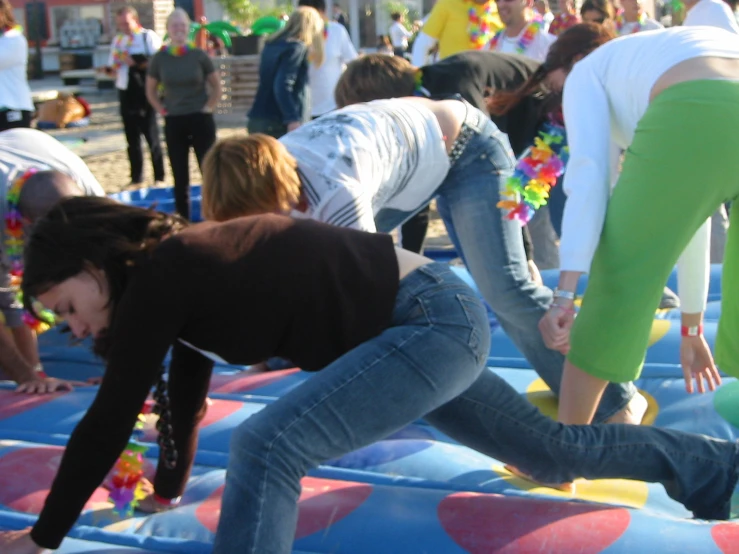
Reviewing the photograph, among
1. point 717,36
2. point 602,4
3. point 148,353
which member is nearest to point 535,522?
point 148,353

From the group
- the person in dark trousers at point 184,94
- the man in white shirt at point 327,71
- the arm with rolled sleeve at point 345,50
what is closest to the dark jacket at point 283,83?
the man in white shirt at point 327,71

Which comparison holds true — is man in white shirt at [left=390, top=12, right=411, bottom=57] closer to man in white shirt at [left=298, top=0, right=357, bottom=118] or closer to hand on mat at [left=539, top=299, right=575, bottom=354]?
man in white shirt at [left=298, top=0, right=357, bottom=118]

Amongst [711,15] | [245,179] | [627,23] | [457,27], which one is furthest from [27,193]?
[627,23]

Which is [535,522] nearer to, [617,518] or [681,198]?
[617,518]

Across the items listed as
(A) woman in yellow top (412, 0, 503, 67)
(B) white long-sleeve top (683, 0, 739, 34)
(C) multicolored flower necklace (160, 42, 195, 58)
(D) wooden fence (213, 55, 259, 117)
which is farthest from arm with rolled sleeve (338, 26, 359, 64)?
(D) wooden fence (213, 55, 259, 117)

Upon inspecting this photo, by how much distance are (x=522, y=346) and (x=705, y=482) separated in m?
0.83

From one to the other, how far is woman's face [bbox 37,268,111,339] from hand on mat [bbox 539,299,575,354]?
98 centimetres

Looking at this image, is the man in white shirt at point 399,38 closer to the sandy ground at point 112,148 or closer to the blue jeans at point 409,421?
the sandy ground at point 112,148

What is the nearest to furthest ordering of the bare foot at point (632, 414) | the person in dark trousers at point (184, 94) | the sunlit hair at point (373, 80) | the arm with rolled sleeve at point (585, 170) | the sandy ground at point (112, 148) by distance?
the arm with rolled sleeve at point (585, 170) < the bare foot at point (632, 414) < the sunlit hair at point (373, 80) < the person in dark trousers at point (184, 94) < the sandy ground at point (112, 148)

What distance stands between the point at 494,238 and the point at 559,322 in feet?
2.01

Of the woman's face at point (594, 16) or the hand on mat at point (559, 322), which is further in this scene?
the woman's face at point (594, 16)

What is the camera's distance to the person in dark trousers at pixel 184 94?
6359 millimetres

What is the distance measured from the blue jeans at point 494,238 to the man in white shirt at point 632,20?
3327 millimetres

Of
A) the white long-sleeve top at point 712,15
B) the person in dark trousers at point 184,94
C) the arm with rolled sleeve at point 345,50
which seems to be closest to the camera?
the white long-sleeve top at point 712,15
